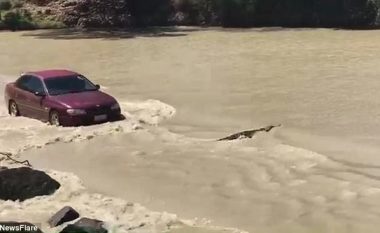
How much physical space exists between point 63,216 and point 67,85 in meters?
9.43

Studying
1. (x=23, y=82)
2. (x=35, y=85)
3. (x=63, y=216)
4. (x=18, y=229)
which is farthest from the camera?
(x=23, y=82)

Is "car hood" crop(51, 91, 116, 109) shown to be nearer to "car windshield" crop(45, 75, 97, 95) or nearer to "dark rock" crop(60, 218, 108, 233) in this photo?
"car windshield" crop(45, 75, 97, 95)

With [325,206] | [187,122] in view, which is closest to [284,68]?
[187,122]

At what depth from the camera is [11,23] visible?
166 feet

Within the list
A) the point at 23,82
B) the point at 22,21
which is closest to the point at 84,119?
the point at 23,82

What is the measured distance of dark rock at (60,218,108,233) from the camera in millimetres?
8484

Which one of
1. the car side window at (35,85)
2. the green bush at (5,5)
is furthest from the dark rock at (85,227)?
the green bush at (5,5)

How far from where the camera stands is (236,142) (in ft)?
53.8

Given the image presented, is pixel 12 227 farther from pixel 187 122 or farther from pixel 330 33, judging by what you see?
pixel 330 33

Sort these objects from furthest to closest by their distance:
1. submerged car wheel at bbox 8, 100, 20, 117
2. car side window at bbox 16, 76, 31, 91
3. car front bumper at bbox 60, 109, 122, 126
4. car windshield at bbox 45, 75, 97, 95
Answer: submerged car wheel at bbox 8, 100, 20, 117 < car side window at bbox 16, 76, 31, 91 < car windshield at bbox 45, 75, 97, 95 < car front bumper at bbox 60, 109, 122, 126

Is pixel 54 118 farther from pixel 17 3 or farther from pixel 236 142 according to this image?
pixel 17 3

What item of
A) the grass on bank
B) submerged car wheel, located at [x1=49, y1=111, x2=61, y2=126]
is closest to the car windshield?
submerged car wheel, located at [x1=49, y1=111, x2=61, y2=126]

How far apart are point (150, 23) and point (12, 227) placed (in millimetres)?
44923

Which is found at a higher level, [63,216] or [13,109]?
[63,216]
